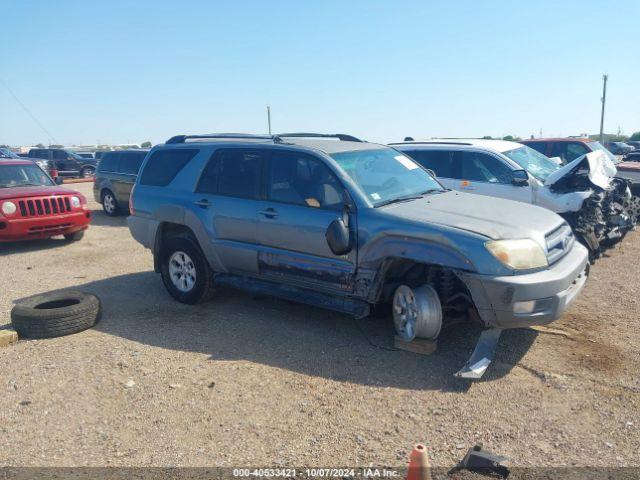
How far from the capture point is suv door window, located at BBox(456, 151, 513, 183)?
330 inches

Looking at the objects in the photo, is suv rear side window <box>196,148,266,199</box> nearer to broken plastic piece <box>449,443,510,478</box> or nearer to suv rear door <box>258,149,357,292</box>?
suv rear door <box>258,149,357,292</box>

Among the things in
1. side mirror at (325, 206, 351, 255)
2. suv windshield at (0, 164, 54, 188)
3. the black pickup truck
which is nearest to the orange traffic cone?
side mirror at (325, 206, 351, 255)

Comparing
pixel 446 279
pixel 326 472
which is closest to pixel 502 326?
pixel 446 279

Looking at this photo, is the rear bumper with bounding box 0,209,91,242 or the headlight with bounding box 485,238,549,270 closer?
the headlight with bounding box 485,238,549,270

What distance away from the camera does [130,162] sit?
46.0 feet

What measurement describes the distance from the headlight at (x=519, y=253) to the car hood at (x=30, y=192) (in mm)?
8326

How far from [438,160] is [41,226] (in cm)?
702

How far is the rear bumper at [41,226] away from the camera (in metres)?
9.25

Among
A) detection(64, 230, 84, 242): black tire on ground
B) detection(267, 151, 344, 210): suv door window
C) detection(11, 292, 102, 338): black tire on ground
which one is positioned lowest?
detection(64, 230, 84, 242): black tire on ground

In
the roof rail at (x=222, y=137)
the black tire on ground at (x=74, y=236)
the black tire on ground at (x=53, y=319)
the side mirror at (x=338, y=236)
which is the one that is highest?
the roof rail at (x=222, y=137)

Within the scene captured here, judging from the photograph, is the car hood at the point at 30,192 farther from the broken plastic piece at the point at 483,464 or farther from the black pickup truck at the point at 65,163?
the black pickup truck at the point at 65,163

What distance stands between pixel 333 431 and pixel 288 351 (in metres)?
1.36

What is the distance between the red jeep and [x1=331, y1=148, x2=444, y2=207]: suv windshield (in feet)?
21.8

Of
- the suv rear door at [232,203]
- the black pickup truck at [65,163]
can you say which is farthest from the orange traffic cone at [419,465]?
the black pickup truck at [65,163]
